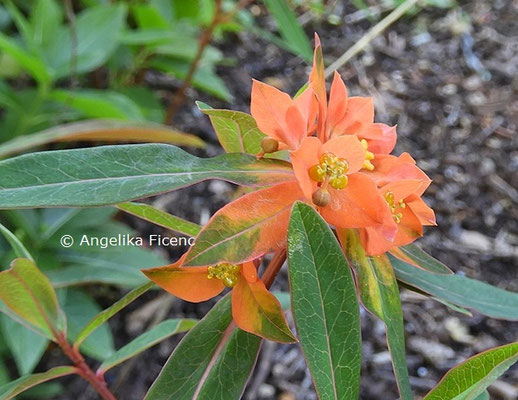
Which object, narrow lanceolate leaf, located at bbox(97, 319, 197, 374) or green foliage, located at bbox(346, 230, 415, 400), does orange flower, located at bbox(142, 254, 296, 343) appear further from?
narrow lanceolate leaf, located at bbox(97, 319, 197, 374)

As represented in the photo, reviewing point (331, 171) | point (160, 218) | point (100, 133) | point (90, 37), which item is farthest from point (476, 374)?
point (90, 37)

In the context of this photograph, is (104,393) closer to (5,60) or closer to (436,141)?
(5,60)

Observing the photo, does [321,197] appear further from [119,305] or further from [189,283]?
[119,305]

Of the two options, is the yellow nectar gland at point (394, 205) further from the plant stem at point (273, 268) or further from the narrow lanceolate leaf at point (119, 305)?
the narrow lanceolate leaf at point (119, 305)

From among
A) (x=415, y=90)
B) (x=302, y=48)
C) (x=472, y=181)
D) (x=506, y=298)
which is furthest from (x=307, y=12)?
(x=506, y=298)

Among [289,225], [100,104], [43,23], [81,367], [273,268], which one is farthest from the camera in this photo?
[43,23]
